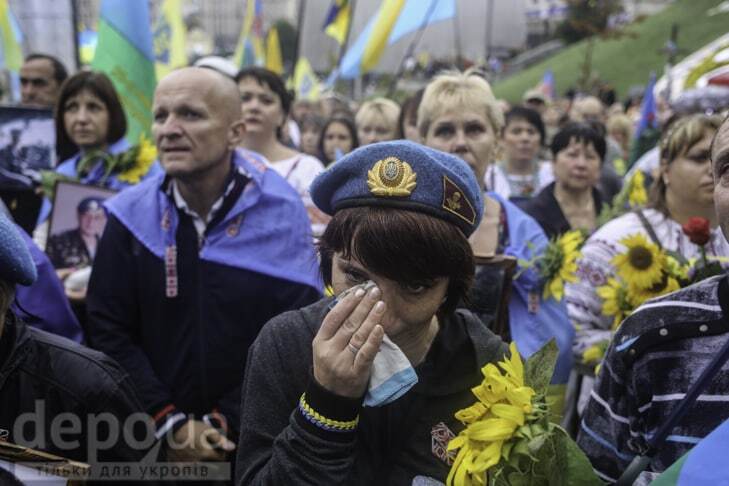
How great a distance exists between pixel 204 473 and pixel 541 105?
29.8ft

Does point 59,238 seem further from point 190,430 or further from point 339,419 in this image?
point 339,419

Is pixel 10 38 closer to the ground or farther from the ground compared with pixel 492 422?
closer to the ground

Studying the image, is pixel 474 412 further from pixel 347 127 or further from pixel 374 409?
pixel 347 127

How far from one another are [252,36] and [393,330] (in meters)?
11.9

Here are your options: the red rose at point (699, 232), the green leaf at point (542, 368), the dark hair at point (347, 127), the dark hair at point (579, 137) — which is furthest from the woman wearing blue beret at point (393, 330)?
the dark hair at point (347, 127)

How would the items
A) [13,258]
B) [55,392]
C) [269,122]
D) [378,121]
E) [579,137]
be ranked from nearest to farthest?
[13,258] < [55,392] < [269,122] < [579,137] < [378,121]

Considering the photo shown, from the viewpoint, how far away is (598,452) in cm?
200

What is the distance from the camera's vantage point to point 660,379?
6.03 feet

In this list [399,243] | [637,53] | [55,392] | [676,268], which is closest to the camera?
[399,243]

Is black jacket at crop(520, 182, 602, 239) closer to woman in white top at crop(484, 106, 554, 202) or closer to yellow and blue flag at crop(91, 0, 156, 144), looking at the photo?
woman in white top at crop(484, 106, 554, 202)

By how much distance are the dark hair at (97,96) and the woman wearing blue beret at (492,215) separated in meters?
2.21

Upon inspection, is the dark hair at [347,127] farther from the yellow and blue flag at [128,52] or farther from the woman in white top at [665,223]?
the woman in white top at [665,223]

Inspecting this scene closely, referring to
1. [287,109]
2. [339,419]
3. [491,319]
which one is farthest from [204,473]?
[287,109]

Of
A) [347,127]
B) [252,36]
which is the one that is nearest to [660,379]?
[347,127]
